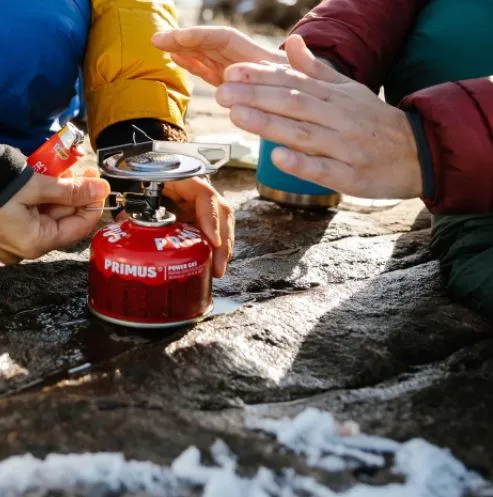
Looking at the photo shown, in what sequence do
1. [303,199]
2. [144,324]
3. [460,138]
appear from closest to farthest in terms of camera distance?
[460,138] < [144,324] < [303,199]

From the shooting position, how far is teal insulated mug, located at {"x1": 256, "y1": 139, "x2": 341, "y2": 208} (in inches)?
121

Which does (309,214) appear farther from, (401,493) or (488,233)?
(401,493)

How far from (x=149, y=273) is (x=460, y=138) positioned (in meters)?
0.81

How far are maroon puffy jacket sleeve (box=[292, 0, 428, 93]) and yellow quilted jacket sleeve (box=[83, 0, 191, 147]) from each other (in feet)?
1.60

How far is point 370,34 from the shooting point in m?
2.56

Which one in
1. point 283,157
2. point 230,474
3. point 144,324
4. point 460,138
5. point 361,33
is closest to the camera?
point 230,474

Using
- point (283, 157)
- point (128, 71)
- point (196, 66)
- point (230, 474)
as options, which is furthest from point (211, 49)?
point (230, 474)

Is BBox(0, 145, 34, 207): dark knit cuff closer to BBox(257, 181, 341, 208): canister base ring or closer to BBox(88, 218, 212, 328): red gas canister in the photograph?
BBox(88, 218, 212, 328): red gas canister

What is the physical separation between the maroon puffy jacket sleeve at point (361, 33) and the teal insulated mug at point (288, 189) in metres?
0.53

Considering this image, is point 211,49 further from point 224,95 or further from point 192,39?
point 224,95

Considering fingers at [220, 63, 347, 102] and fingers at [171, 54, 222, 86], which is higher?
fingers at [220, 63, 347, 102]

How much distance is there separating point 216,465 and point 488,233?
126cm

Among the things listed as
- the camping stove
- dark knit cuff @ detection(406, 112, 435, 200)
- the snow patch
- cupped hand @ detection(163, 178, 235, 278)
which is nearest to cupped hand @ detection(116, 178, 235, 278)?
cupped hand @ detection(163, 178, 235, 278)

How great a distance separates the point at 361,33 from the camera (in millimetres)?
2539
